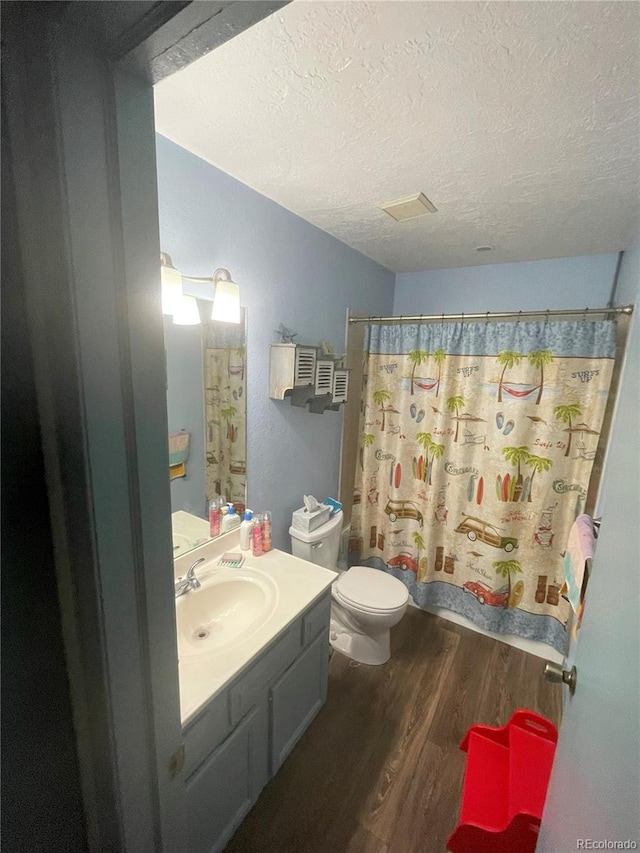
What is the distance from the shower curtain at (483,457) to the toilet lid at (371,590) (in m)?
0.43

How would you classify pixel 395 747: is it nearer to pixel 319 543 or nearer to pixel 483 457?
pixel 319 543

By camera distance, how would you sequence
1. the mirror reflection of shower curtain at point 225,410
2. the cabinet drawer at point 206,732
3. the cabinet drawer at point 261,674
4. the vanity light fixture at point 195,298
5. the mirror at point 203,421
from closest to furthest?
the cabinet drawer at point 206,732 → the cabinet drawer at point 261,674 → the vanity light fixture at point 195,298 → the mirror at point 203,421 → the mirror reflection of shower curtain at point 225,410

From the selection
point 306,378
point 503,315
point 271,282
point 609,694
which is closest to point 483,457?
point 503,315

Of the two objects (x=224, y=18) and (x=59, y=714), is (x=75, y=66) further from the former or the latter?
(x=59, y=714)

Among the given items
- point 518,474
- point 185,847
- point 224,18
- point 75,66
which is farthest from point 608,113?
point 185,847

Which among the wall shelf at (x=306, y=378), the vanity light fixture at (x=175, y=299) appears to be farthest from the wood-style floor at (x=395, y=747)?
the vanity light fixture at (x=175, y=299)

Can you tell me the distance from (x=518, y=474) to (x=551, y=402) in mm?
429

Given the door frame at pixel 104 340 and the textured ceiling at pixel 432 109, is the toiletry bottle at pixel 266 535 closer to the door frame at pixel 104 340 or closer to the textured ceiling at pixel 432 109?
the door frame at pixel 104 340

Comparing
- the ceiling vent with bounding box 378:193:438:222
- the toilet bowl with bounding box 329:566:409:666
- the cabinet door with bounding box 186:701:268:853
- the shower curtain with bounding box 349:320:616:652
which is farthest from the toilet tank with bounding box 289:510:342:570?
the ceiling vent with bounding box 378:193:438:222

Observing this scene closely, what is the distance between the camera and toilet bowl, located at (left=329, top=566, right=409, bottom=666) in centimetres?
186

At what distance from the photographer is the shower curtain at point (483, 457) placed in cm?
186

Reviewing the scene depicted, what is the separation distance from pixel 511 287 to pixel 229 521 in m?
2.29

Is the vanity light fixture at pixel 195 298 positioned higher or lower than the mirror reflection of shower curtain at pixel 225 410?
higher

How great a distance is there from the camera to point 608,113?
979 mm
